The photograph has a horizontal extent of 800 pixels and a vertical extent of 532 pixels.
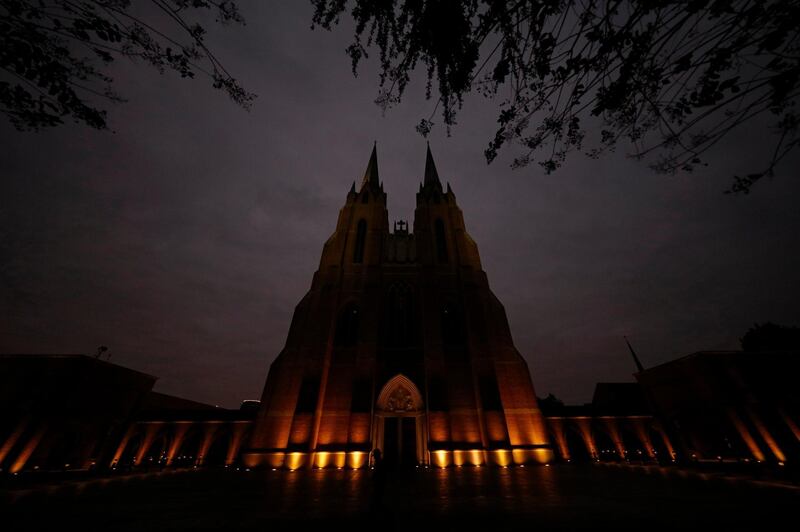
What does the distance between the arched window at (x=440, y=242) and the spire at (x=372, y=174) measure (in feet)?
23.2

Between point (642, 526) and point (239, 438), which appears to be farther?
point (239, 438)

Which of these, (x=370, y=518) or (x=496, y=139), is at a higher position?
(x=496, y=139)

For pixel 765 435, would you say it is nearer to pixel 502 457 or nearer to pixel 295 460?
pixel 502 457

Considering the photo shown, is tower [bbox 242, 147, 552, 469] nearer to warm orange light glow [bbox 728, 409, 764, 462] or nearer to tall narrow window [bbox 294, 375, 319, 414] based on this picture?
tall narrow window [bbox 294, 375, 319, 414]

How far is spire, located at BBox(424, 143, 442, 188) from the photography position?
87.1 ft

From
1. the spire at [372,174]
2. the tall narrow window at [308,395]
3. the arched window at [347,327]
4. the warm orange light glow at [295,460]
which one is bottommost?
the warm orange light glow at [295,460]

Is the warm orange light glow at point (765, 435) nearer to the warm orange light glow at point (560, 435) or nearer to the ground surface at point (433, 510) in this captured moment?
the warm orange light glow at point (560, 435)

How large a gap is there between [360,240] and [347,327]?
7.26m

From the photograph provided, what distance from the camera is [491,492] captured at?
5.92 meters

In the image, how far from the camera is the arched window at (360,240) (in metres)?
20.9

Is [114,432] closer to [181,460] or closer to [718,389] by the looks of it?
[181,460]

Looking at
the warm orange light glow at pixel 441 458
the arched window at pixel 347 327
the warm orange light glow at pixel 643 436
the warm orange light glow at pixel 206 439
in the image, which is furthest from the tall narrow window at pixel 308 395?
the warm orange light glow at pixel 643 436

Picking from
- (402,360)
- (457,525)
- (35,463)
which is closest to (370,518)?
(457,525)

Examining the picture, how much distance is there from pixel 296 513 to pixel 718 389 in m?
21.0
